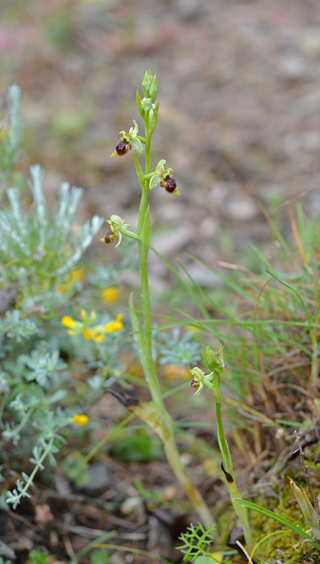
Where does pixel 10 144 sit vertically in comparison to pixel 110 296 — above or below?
above

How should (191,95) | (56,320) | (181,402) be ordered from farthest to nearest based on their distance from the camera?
(191,95)
(181,402)
(56,320)

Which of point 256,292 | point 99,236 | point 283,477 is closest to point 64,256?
point 256,292

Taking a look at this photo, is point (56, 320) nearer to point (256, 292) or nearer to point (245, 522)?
point (256, 292)

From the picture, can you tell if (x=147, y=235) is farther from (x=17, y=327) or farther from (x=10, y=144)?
(x=10, y=144)

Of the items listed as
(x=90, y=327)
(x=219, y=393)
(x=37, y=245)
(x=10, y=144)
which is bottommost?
(x=219, y=393)

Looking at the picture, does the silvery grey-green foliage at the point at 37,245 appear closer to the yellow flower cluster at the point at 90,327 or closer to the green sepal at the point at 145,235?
the yellow flower cluster at the point at 90,327

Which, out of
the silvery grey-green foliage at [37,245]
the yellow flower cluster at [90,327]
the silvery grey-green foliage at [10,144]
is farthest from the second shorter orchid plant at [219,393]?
the silvery grey-green foliage at [10,144]

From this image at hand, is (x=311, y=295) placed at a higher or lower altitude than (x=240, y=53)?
lower

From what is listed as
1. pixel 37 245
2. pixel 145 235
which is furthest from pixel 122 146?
pixel 37 245

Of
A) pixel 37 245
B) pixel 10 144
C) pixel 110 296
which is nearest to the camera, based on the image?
pixel 37 245
